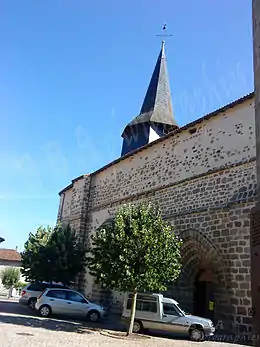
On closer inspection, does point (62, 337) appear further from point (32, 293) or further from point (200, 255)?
point (32, 293)

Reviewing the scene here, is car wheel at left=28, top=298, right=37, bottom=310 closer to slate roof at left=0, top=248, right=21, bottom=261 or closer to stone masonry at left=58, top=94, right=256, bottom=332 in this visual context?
stone masonry at left=58, top=94, right=256, bottom=332

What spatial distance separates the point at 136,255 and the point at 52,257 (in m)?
8.01

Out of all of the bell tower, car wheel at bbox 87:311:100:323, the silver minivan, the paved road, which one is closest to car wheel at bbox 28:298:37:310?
the silver minivan

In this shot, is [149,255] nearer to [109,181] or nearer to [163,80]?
[109,181]

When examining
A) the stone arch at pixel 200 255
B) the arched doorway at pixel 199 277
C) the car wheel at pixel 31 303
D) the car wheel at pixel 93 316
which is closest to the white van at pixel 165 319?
the arched doorway at pixel 199 277

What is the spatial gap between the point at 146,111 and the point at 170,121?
7.19 feet

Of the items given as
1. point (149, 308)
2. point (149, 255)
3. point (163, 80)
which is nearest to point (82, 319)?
point (149, 308)

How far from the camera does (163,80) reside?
99.7ft

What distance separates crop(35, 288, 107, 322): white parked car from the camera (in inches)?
568

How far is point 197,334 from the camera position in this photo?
10961mm

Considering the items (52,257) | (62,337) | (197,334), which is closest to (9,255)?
(52,257)

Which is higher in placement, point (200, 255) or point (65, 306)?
point (200, 255)

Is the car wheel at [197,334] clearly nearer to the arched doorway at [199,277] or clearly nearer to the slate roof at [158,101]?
the arched doorway at [199,277]

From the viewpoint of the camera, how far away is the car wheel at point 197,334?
35.8 ft
